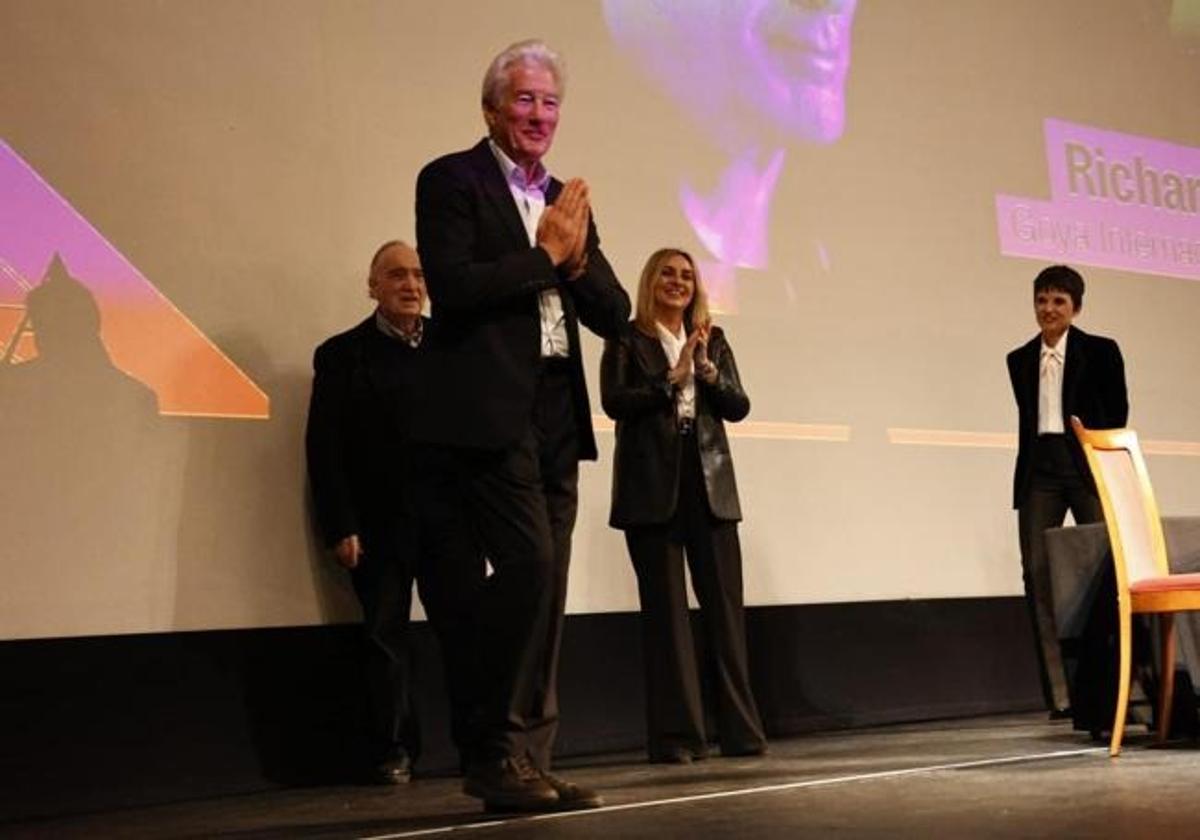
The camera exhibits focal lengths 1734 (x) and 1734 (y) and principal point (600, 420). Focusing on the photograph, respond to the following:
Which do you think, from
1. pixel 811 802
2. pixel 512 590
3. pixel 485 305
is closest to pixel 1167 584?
pixel 811 802

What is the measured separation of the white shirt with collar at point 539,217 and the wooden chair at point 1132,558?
5.21 feet

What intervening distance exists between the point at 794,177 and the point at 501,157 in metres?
2.79

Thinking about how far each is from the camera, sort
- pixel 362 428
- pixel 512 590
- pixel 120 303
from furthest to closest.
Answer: pixel 362 428
pixel 120 303
pixel 512 590

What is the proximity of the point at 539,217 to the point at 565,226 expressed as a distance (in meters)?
0.17

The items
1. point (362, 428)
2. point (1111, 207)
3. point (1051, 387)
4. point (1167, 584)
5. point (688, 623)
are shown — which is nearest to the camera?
point (1167, 584)

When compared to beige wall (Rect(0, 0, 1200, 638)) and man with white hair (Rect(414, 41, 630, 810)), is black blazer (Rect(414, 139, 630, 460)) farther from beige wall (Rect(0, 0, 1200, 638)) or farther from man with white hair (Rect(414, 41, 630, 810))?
beige wall (Rect(0, 0, 1200, 638))

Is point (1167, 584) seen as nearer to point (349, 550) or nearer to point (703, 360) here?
point (703, 360)

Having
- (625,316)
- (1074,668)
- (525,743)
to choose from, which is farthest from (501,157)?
(1074,668)

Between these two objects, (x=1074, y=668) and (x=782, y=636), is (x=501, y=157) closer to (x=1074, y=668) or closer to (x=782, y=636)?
(x=1074, y=668)

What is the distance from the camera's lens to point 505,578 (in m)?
3.17

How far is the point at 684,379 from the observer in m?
4.75

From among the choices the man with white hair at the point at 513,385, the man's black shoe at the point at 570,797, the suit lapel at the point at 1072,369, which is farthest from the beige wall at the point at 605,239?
the man's black shoe at the point at 570,797

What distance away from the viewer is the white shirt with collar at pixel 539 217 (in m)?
3.33

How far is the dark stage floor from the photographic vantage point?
2922 millimetres
